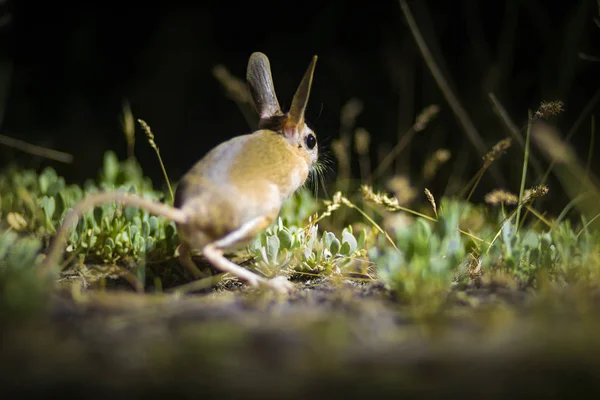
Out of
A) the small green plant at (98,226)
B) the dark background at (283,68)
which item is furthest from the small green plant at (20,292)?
the dark background at (283,68)

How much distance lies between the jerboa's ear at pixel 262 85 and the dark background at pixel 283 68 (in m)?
1.11

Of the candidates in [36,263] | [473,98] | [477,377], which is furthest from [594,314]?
[473,98]

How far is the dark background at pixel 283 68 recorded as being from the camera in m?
4.82

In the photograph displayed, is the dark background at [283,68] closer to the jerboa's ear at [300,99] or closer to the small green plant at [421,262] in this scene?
the jerboa's ear at [300,99]

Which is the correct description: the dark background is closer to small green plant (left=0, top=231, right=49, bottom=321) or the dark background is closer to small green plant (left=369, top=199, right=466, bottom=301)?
small green plant (left=369, top=199, right=466, bottom=301)

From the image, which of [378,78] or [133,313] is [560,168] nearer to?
[378,78]

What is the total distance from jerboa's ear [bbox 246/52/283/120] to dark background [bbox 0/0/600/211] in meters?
1.11

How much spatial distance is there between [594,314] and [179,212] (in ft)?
5.21

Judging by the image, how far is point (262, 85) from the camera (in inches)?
128

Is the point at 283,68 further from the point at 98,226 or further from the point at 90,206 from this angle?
the point at 90,206

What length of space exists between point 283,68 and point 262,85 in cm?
293

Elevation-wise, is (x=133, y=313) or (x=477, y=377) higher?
(x=133, y=313)

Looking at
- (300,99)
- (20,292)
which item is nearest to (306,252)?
(300,99)

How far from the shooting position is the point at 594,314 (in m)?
1.63
